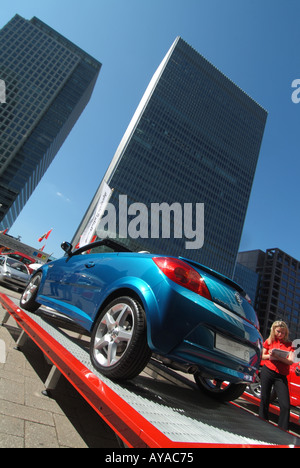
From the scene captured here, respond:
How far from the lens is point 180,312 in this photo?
1784mm

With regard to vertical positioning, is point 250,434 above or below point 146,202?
below

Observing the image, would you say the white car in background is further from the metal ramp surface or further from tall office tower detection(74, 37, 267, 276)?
tall office tower detection(74, 37, 267, 276)

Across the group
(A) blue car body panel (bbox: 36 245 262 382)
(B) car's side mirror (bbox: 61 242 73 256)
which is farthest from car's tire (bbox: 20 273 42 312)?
(A) blue car body panel (bbox: 36 245 262 382)

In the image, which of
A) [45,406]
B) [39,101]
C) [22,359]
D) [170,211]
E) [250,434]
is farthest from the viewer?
→ [39,101]

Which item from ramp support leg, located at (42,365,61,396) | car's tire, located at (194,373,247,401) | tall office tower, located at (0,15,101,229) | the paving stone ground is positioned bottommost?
the paving stone ground

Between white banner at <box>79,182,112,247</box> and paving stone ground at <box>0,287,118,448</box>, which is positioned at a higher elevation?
white banner at <box>79,182,112,247</box>

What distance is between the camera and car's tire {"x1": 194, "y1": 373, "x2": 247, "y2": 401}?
2.73m

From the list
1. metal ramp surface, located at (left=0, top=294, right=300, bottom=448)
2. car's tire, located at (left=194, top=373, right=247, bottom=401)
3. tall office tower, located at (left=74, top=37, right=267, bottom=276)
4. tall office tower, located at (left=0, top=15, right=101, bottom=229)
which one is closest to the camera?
metal ramp surface, located at (left=0, top=294, right=300, bottom=448)

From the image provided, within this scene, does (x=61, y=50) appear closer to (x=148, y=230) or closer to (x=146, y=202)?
(x=146, y=202)

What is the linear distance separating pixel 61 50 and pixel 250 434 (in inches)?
6301

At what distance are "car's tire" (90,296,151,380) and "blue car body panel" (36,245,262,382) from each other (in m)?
0.09
